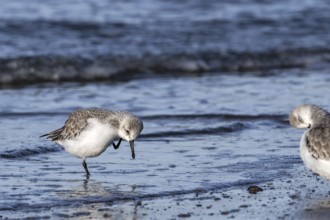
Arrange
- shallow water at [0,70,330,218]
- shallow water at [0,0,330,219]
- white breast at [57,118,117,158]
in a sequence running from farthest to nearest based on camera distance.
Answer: white breast at [57,118,117,158] → shallow water at [0,70,330,218] → shallow water at [0,0,330,219]

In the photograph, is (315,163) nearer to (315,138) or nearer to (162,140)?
(315,138)

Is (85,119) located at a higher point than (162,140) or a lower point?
higher

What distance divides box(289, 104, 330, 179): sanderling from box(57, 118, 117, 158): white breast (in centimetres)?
167

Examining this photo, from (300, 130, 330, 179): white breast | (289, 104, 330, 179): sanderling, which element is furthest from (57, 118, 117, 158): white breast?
(300, 130, 330, 179): white breast

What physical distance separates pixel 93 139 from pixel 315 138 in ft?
6.83

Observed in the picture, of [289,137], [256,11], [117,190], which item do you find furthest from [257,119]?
[256,11]

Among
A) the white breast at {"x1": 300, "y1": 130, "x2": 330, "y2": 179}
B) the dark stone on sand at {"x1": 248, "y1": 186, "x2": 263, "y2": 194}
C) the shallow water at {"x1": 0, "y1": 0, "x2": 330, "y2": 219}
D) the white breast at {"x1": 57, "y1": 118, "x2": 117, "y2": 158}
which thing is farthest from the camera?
the white breast at {"x1": 57, "y1": 118, "x2": 117, "y2": 158}

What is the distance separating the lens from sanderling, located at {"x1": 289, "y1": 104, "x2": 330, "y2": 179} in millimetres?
7309

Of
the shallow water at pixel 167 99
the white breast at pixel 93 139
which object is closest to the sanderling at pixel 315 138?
the shallow water at pixel 167 99

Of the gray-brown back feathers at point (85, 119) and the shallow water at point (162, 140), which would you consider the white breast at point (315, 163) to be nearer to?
the shallow water at point (162, 140)

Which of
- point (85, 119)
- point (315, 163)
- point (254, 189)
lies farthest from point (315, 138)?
point (85, 119)

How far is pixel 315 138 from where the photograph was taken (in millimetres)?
7391

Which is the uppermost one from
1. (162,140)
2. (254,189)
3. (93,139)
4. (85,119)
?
(85,119)

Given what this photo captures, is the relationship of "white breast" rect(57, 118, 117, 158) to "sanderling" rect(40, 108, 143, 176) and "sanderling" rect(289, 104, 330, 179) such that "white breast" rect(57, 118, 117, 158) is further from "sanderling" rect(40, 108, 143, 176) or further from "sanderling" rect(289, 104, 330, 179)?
"sanderling" rect(289, 104, 330, 179)
